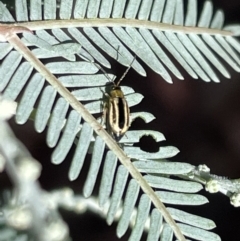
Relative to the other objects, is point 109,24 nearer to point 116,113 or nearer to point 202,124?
point 116,113

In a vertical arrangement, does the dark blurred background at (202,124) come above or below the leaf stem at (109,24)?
above

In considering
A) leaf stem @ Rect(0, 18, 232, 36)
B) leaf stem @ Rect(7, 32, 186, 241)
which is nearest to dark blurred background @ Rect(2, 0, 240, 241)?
leaf stem @ Rect(0, 18, 232, 36)

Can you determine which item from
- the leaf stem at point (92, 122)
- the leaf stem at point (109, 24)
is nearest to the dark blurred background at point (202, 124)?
the leaf stem at point (109, 24)

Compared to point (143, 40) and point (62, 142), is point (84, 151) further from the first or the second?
point (143, 40)

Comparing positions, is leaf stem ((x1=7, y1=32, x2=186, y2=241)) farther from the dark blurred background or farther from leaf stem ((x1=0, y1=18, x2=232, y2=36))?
the dark blurred background

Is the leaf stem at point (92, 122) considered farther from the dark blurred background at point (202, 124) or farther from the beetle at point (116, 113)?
the dark blurred background at point (202, 124)
